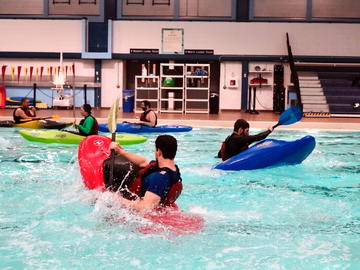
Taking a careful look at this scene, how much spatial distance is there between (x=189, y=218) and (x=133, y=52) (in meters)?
17.8

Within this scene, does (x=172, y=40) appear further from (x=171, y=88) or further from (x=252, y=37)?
(x=252, y=37)

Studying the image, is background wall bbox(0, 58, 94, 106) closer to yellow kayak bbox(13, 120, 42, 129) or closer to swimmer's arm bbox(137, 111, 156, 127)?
yellow kayak bbox(13, 120, 42, 129)

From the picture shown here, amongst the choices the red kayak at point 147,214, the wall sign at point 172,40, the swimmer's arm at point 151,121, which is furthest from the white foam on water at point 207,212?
the wall sign at point 172,40

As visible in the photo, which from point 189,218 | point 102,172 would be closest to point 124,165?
point 102,172

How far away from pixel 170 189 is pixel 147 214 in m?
0.30

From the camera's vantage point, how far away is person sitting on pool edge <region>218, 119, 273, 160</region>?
8078 mm

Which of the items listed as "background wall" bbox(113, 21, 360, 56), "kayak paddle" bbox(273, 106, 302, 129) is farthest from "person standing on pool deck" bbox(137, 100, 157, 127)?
"background wall" bbox(113, 21, 360, 56)

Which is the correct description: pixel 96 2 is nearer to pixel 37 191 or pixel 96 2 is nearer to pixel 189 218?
pixel 37 191

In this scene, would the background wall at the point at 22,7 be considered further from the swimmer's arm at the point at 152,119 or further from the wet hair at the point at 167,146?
the wet hair at the point at 167,146

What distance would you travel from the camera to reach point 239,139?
27.2 feet

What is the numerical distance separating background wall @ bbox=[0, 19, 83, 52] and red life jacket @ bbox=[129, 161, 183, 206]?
18.3m

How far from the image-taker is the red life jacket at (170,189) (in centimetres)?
467

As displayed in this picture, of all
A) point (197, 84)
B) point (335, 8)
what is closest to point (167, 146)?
point (197, 84)

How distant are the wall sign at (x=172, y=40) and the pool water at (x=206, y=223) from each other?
13.6 metres
